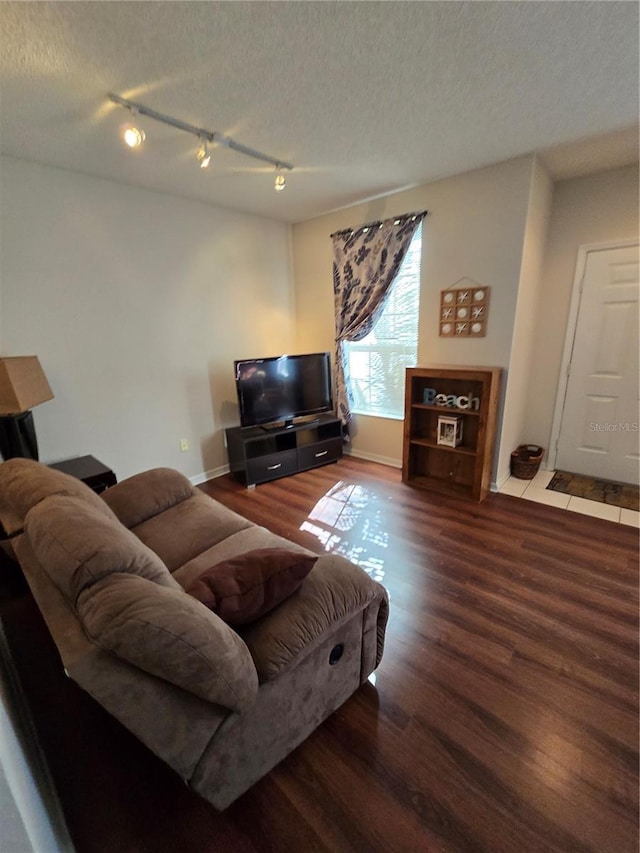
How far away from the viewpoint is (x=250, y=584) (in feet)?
3.67

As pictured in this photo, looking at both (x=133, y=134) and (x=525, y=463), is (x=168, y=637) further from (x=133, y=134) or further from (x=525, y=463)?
(x=525, y=463)

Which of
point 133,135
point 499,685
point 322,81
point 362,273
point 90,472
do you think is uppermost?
point 322,81

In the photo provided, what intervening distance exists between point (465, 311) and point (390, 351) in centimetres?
84

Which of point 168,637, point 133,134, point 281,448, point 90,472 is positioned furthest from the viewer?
point 281,448

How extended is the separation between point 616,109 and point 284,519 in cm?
323

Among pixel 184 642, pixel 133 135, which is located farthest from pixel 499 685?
pixel 133 135

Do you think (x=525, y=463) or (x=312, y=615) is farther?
(x=525, y=463)

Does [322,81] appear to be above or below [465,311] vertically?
above

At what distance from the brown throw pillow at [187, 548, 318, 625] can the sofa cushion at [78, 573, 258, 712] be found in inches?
5.0

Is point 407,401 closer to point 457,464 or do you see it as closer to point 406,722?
point 457,464

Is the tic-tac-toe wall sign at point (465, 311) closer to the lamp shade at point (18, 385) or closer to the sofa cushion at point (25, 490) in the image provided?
the sofa cushion at point (25, 490)

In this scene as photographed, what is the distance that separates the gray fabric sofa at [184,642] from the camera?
0.82 metres

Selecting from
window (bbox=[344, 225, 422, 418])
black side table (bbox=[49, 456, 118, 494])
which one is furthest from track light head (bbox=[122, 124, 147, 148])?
window (bbox=[344, 225, 422, 418])

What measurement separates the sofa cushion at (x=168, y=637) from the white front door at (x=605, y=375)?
3.56m
